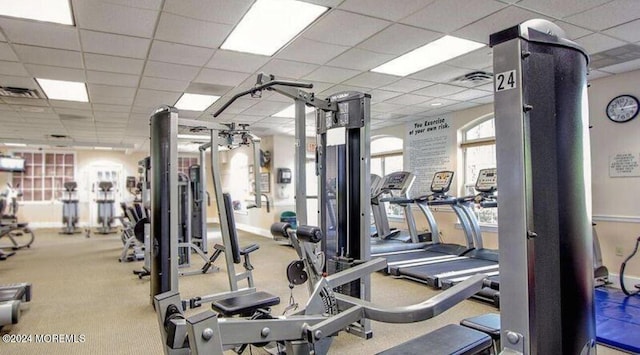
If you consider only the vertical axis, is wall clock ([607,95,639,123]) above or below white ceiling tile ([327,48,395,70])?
below

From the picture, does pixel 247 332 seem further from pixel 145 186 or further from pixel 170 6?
pixel 145 186

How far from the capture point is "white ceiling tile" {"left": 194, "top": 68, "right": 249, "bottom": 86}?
4359 millimetres

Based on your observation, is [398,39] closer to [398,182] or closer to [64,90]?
[398,182]

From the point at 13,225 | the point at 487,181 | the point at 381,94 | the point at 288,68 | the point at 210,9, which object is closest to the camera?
the point at 210,9

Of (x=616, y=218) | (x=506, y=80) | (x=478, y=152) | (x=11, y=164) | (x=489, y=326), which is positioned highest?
(x=11, y=164)

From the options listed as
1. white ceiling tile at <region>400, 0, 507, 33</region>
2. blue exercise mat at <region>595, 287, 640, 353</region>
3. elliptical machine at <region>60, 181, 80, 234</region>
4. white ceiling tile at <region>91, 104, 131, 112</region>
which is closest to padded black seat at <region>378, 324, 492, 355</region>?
blue exercise mat at <region>595, 287, 640, 353</region>

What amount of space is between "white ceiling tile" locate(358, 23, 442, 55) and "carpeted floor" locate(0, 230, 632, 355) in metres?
2.55

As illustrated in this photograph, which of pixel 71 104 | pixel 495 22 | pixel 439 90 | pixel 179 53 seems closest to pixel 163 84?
pixel 179 53

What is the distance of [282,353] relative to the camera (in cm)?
238

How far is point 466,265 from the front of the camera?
505 cm

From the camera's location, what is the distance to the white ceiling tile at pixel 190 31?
9.96ft

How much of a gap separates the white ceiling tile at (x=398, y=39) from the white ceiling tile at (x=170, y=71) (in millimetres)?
1960

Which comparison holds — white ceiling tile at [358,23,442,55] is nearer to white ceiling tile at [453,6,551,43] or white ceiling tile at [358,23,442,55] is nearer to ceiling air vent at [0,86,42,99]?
white ceiling tile at [453,6,551,43]

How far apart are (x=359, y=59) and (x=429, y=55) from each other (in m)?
0.74
